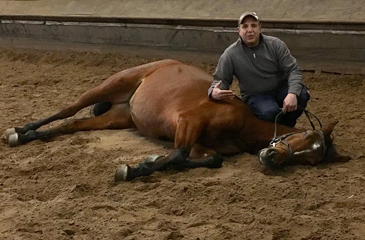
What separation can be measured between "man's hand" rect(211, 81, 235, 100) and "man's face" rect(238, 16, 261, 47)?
0.38 metres

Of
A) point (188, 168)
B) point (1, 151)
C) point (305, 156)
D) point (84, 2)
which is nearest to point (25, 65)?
point (84, 2)

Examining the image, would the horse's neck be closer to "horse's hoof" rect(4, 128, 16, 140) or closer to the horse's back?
the horse's back

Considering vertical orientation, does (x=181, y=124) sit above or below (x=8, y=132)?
above

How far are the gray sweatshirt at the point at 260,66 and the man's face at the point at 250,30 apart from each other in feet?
0.33

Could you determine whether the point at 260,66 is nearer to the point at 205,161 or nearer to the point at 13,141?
the point at 205,161

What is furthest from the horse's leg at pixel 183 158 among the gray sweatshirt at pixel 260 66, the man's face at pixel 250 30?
the man's face at pixel 250 30

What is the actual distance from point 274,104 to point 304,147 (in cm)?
55

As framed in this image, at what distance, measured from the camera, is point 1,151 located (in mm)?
4543

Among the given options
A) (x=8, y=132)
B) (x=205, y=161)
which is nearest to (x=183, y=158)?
(x=205, y=161)

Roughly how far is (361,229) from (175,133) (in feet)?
5.48

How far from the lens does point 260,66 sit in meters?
4.31

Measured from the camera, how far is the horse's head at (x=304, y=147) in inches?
149

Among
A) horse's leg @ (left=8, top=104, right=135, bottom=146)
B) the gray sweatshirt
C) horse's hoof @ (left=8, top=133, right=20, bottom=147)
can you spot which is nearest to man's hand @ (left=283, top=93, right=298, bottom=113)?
the gray sweatshirt

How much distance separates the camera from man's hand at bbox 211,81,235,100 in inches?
161
